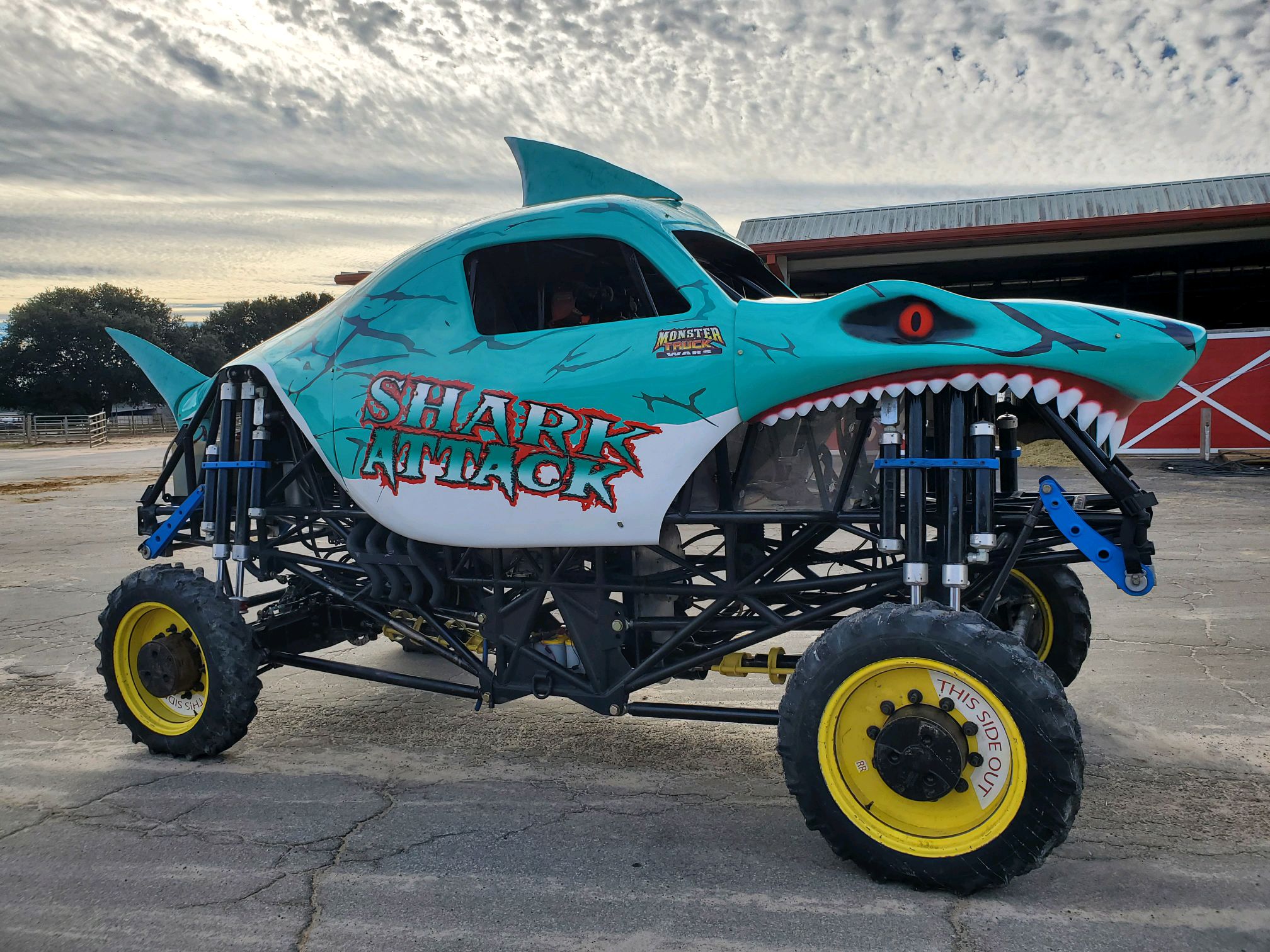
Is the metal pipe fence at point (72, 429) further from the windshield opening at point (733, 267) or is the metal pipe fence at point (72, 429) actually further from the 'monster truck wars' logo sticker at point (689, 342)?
the 'monster truck wars' logo sticker at point (689, 342)

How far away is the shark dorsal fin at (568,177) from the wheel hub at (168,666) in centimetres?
281

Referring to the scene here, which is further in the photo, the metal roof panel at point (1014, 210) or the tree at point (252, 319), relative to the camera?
the tree at point (252, 319)

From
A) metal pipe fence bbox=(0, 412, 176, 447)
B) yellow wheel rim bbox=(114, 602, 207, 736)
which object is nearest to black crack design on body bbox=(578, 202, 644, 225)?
yellow wheel rim bbox=(114, 602, 207, 736)

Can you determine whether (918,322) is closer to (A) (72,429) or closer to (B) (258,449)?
(B) (258,449)

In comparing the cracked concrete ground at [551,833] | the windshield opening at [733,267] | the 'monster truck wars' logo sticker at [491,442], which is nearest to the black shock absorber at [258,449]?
the 'monster truck wars' logo sticker at [491,442]

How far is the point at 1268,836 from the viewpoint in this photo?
3.61 m

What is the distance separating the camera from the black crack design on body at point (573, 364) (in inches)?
150

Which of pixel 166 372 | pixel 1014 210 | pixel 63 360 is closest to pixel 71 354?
pixel 63 360

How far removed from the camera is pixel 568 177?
4.53m

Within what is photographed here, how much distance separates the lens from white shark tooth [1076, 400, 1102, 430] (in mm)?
3275

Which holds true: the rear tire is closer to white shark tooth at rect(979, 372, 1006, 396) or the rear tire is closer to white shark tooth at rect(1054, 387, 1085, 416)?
white shark tooth at rect(1054, 387, 1085, 416)

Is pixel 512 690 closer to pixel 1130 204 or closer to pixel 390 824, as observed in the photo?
pixel 390 824

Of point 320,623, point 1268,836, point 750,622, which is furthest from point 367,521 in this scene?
point 1268,836

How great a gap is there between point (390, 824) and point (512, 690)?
0.76 m
